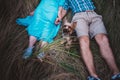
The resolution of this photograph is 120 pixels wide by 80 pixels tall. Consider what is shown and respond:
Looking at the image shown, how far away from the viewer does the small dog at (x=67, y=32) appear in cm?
413

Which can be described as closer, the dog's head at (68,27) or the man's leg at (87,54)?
the man's leg at (87,54)

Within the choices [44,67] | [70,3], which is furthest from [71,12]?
[44,67]

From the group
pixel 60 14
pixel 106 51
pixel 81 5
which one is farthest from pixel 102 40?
pixel 60 14

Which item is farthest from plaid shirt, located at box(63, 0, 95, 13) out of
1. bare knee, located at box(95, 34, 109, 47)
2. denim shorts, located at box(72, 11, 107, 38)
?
bare knee, located at box(95, 34, 109, 47)

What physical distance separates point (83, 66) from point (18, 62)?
33.2 inches

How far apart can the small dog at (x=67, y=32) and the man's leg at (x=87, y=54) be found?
0.63 feet

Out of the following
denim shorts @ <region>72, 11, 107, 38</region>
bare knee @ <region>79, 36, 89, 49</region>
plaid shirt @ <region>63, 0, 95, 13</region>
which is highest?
plaid shirt @ <region>63, 0, 95, 13</region>

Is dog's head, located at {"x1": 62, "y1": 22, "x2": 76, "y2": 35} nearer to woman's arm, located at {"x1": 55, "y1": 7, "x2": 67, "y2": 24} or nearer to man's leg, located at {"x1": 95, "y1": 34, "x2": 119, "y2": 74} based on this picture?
woman's arm, located at {"x1": 55, "y1": 7, "x2": 67, "y2": 24}

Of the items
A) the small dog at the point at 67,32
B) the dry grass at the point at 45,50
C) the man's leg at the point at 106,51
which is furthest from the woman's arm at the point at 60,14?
the man's leg at the point at 106,51

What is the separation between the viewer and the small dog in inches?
162

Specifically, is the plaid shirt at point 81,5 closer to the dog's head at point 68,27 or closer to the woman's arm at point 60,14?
the woman's arm at point 60,14

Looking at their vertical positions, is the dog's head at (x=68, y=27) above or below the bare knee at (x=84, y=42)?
above

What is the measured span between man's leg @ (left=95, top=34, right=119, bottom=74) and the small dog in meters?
0.35

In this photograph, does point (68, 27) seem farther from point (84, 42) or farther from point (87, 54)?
point (87, 54)
